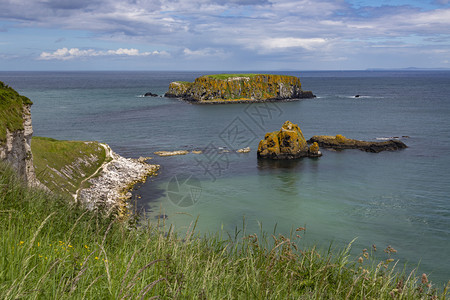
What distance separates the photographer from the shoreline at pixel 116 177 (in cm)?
3856

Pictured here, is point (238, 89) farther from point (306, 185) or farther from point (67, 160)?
point (67, 160)

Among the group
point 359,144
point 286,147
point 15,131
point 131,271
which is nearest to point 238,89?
point 359,144

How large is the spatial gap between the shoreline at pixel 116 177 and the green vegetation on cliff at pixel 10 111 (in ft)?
34.1

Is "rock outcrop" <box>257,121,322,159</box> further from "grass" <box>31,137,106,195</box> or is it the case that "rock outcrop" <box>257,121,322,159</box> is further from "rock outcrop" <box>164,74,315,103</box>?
"rock outcrop" <box>164,74,315,103</box>

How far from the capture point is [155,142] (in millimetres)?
71000

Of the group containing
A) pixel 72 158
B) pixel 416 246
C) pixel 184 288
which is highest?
pixel 184 288

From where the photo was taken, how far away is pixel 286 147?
195ft

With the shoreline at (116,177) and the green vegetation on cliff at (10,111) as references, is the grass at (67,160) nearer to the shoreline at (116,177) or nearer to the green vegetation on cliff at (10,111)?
the shoreline at (116,177)

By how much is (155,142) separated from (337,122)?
167 ft

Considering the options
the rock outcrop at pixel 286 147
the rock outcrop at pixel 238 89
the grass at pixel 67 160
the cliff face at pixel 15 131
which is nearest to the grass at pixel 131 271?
the cliff face at pixel 15 131

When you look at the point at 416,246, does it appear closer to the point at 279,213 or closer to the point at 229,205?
the point at 279,213

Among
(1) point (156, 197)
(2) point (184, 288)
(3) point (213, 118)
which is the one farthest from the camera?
(3) point (213, 118)

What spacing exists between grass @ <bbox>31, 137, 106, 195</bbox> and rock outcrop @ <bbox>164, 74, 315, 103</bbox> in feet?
339

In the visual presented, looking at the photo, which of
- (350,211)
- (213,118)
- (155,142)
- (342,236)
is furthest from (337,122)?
(342,236)
